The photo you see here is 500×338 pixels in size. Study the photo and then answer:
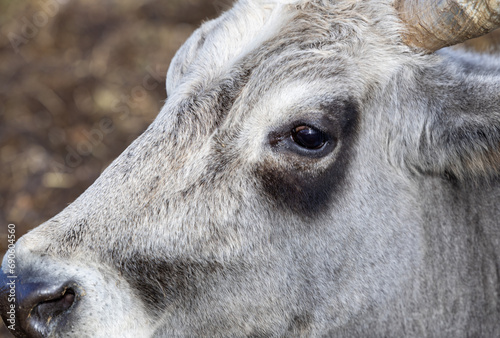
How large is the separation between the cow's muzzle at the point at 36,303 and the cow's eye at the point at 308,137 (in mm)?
1156

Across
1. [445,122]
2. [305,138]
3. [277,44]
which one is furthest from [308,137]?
[445,122]

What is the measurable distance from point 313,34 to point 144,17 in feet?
22.6

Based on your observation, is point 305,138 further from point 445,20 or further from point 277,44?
point 445,20

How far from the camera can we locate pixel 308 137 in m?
2.73

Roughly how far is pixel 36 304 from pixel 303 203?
123cm

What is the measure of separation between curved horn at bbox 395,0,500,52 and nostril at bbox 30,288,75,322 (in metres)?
1.93

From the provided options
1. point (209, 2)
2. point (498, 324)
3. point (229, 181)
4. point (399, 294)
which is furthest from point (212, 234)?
point (209, 2)

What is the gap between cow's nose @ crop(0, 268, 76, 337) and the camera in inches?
102

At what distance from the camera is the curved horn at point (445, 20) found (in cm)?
261

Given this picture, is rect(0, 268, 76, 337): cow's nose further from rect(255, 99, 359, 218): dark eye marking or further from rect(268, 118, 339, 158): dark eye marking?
rect(268, 118, 339, 158): dark eye marking

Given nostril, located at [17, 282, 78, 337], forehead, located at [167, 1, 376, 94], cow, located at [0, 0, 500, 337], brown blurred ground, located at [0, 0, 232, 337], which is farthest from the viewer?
brown blurred ground, located at [0, 0, 232, 337]

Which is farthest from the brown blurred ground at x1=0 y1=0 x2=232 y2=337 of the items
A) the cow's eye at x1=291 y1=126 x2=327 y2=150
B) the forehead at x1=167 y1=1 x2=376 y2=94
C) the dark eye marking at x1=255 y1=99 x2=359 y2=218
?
the cow's eye at x1=291 y1=126 x2=327 y2=150

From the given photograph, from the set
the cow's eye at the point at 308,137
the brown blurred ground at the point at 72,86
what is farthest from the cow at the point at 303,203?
the brown blurred ground at the point at 72,86

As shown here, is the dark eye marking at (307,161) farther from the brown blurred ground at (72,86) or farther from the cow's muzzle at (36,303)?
the brown blurred ground at (72,86)
